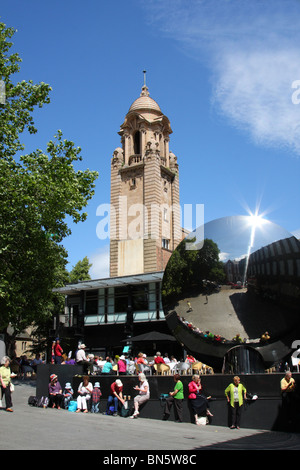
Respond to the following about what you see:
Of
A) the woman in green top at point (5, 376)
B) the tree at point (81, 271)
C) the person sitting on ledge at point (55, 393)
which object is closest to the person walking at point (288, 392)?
the woman in green top at point (5, 376)

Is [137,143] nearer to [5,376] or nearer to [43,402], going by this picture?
[43,402]

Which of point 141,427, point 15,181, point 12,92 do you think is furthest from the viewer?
point 12,92

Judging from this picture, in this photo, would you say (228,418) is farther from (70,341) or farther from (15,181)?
(70,341)

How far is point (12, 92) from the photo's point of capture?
2156 centimetres

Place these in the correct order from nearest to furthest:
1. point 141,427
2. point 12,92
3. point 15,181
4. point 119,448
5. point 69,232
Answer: point 119,448, point 141,427, point 15,181, point 12,92, point 69,232

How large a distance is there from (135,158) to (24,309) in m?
33.1

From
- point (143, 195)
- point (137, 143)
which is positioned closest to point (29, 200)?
point (143, 195)

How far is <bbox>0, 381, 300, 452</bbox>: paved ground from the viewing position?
8.19 metres

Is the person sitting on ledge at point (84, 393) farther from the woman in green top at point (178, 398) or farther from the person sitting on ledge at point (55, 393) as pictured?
the woman in green top at point (178, 398)

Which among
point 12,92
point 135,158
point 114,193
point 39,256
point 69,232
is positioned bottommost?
point 39,256

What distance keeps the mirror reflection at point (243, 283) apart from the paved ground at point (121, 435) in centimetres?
224

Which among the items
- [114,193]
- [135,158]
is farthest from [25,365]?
[135,158]

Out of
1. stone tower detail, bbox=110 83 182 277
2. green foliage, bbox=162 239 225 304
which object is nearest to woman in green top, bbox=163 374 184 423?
green foliage, bbox=162 239 225 304

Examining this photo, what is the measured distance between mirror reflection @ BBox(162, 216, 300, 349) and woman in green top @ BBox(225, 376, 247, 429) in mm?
1235
